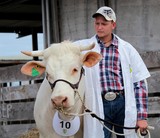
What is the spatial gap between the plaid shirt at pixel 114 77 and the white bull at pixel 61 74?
0.59 ft

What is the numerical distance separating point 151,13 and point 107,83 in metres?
3.67

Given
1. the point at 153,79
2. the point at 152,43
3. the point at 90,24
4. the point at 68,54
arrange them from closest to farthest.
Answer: the point at 68,54, the point at 153,79, the point at 152,43, the point at 90,24

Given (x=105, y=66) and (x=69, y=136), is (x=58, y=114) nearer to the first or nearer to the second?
(x=69, y=136)

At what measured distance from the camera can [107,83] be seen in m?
5.18

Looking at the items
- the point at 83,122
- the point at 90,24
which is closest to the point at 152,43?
the point at 90,24

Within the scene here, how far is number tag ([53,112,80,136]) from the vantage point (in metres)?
5.20

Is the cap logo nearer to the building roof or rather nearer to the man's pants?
the man's pants

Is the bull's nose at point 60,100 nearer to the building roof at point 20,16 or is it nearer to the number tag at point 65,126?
the number tag at point 65,126

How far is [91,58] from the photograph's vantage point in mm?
5105

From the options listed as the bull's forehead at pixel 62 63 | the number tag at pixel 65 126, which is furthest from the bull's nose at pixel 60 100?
the number tag at pixel 65 126

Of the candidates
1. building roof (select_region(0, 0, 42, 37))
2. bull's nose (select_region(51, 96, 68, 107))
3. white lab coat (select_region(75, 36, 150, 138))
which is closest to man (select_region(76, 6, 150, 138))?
white lab coat (select_region(75, 36, 150, 138))

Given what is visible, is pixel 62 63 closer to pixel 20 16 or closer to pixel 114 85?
pixel 114 85

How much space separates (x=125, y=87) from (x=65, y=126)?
2.19 ft

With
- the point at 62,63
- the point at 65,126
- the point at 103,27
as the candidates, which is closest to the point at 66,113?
the point at 65,126
